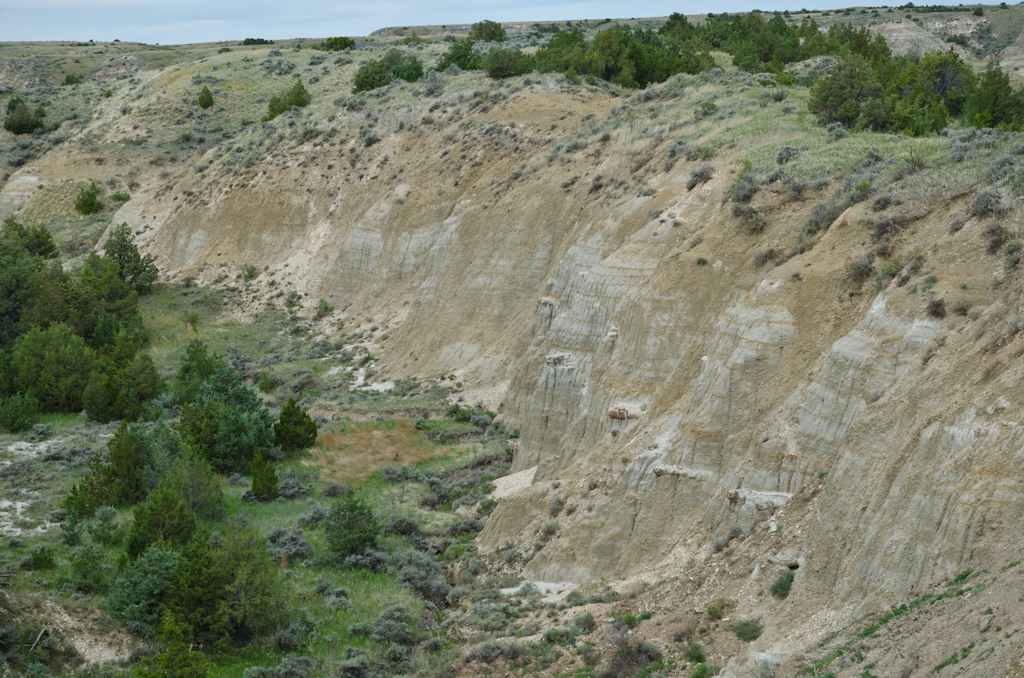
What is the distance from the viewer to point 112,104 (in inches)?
3243

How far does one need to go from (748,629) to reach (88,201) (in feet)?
208

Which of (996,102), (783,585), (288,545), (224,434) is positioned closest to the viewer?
(783,585)

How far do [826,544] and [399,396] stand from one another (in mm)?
24193

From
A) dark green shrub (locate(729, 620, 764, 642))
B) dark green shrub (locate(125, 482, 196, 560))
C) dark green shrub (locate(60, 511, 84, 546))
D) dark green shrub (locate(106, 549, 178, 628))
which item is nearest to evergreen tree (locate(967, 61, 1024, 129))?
dark green shrub (locate(729, 620, 764, 642))

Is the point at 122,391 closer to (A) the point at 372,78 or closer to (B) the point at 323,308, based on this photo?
(B) the point at 323,308

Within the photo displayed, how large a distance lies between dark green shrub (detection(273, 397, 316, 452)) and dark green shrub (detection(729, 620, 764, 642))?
756 inches

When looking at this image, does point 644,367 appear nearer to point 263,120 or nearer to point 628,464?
point 628,464

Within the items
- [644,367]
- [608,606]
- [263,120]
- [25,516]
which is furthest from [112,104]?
[608,606]

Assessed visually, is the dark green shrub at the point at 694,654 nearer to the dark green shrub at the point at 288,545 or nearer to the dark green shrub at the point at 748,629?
the dark green shrub at the point at 748,629

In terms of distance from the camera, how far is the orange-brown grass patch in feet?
103

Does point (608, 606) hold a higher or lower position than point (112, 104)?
lower

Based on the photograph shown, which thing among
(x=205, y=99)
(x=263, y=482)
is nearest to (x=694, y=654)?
(x=263, y=482)

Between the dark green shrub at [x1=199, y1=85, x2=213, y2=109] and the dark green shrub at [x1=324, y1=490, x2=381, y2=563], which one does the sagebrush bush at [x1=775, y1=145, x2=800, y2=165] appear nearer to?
the dark green shrub at [x1=324, y1=490, x2=381, y2=563]

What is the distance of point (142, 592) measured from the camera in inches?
784
